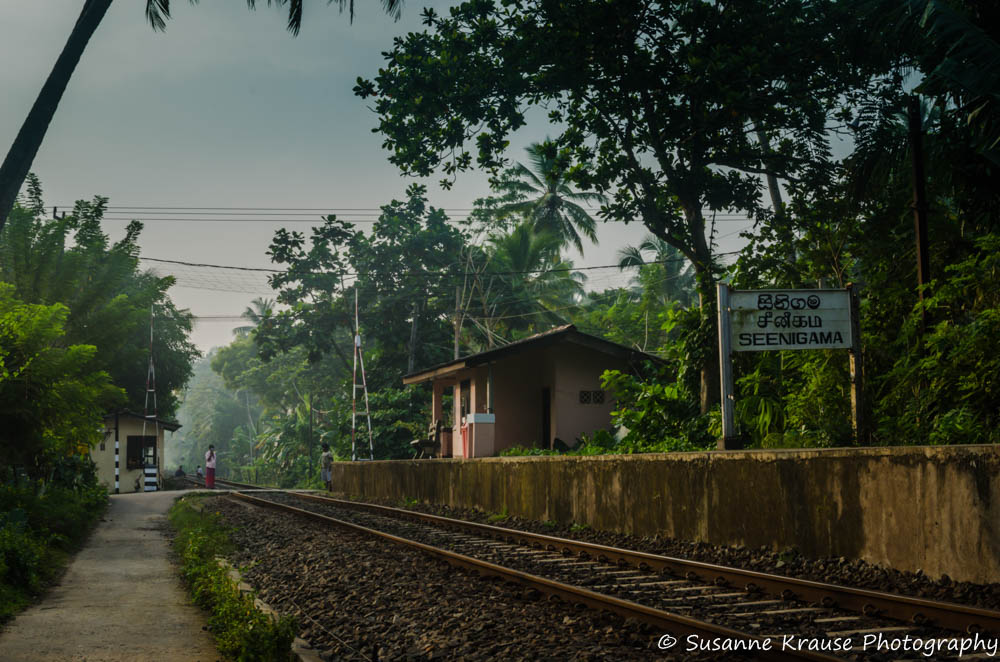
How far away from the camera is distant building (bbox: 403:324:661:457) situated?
24.3 metres

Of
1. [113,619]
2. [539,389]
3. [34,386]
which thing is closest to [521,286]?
[539,389]

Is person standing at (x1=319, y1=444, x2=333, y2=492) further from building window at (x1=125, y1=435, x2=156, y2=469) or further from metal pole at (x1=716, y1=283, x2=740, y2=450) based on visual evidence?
metal pole at (x1=716, y1=283, x2=740, y2=450)

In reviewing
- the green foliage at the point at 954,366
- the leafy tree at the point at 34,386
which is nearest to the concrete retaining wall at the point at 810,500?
the green foliage at the point at 954,366

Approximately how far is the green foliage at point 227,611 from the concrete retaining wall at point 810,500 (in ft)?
17.5

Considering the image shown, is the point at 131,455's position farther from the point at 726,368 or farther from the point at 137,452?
the point at 726,368

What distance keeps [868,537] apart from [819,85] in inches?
498

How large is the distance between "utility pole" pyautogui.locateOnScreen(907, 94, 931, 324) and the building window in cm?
3575

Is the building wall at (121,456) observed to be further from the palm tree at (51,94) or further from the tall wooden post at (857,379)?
the tall wooden post at (857,379)

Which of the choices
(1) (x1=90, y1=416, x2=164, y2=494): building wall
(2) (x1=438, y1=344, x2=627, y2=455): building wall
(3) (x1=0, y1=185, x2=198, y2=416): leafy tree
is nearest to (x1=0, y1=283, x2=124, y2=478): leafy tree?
(3) (x1=0, y1=185, x2=198, y2=416): leafy tree

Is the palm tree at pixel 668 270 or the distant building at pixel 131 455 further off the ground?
the palm tree at pixel 668 270

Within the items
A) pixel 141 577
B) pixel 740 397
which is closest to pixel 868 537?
pixel 740 397

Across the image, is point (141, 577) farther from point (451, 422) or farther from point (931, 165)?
point (451, 422)

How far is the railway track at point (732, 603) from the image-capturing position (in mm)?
5785

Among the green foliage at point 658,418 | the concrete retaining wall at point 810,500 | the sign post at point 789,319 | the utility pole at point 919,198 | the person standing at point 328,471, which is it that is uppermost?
the utility pole at point 919,198
